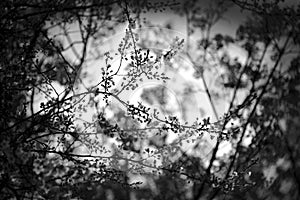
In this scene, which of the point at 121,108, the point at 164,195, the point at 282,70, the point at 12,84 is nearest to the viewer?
the point at 12,84

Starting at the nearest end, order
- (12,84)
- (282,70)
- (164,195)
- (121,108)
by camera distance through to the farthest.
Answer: (12,84) < (121,108) < (164,195) < (282,70)

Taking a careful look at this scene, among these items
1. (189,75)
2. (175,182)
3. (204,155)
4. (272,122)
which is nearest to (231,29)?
(189,75)

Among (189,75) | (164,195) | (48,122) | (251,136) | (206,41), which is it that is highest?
(206,41)

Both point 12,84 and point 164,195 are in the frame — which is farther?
point 164,195

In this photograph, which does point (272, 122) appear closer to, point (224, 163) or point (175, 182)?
point (224, 163)

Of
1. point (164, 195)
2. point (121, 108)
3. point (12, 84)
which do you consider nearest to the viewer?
point (12, 84)

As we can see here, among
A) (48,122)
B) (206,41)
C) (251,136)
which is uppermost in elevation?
(206,41)

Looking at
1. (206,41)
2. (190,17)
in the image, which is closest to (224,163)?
(206,41)

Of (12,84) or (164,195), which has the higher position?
(164,195)

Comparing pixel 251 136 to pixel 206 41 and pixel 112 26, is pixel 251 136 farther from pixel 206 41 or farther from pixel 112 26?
pixel 112 26
